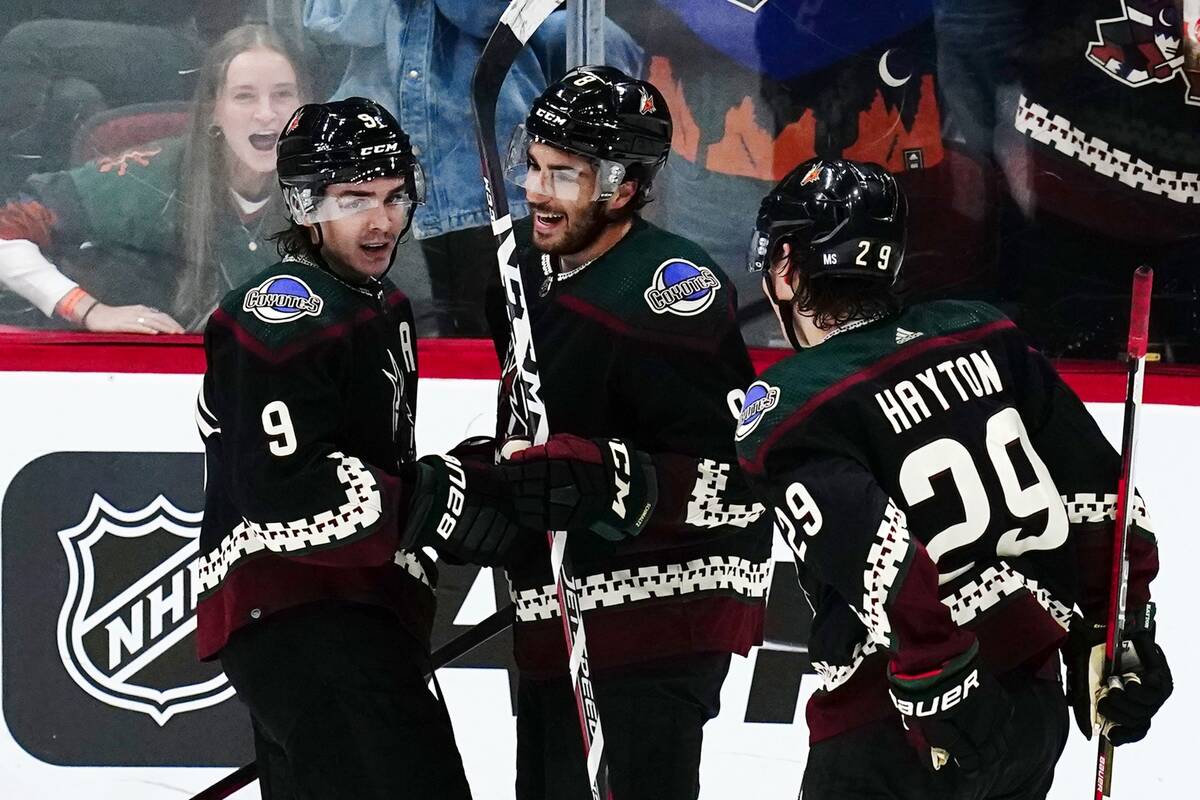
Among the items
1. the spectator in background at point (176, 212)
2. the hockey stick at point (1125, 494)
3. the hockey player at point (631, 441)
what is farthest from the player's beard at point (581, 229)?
the spectator in background at point (176, 212)

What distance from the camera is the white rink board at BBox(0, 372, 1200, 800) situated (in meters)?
2.93

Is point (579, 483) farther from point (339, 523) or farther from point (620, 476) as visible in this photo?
point (339, 523)

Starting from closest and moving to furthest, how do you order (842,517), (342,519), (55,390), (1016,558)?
1. (842,517)
2. (1016,558)
3. (342,519)
4. (55,390)

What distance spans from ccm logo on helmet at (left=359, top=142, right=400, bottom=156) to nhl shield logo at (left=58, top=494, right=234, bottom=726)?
1183 millimetres

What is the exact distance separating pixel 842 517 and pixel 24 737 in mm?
2009

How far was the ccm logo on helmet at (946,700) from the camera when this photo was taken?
5.29 feet

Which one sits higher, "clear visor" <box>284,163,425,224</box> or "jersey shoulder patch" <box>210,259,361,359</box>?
"clear visor" <box>284,163,425,224</box>

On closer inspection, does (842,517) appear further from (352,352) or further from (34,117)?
(34,117)

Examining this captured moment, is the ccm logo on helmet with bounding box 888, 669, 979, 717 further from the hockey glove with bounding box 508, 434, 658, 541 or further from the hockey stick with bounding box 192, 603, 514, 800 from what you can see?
the hockey stick with bounding box 192, 603, 514, 800

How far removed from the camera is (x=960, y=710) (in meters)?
1.62

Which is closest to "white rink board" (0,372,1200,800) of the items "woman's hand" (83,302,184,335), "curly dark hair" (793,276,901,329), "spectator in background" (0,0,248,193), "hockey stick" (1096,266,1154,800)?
"woman's hand" (83,302,184,335)

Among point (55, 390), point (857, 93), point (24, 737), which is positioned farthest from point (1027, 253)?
point (24, 737)

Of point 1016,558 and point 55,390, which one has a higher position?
point 1016,558

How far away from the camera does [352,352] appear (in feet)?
6.61
